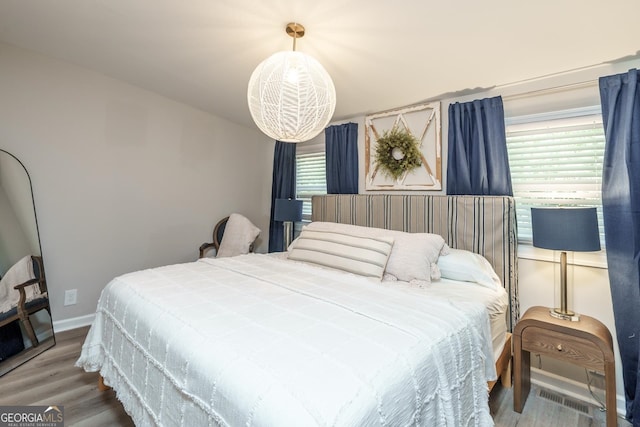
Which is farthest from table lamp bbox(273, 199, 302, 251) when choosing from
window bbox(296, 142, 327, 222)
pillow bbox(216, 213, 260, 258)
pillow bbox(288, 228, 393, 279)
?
pillow bbox(288, 228, 393, 279)

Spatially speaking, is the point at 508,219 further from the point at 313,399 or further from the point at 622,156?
the point at 313,399

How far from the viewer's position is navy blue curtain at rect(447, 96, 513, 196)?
2262 mm

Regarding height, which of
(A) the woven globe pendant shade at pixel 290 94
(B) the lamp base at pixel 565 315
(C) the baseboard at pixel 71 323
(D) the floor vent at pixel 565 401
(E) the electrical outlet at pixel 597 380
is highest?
(A) the woven globe pendant shade at pixel 290 94

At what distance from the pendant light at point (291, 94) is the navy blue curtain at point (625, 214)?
1756mm

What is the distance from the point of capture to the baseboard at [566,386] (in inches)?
72.4

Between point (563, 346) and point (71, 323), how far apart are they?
12.9 ft

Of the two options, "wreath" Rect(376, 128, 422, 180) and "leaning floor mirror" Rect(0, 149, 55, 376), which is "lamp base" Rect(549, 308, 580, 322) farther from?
"leaning floor mirror" Rect(0, 149, 55, 376)

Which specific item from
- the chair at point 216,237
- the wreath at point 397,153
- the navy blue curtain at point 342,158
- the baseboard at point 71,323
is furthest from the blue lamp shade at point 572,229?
the baseboard at point 71,323

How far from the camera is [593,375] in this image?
195 centimetres

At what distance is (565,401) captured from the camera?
193 centimetres

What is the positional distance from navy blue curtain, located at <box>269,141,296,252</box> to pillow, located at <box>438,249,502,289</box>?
7.33 ft

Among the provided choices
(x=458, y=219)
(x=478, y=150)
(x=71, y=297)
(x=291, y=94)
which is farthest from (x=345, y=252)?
(x=71, y=297)

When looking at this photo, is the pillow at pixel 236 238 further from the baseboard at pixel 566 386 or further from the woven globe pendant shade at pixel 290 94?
the baseboard at pixel 566 386

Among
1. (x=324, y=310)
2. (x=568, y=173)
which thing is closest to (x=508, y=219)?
(x=568, y=173)
